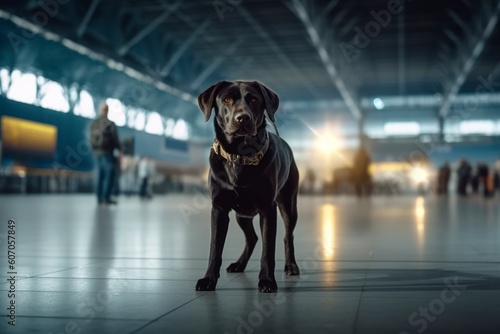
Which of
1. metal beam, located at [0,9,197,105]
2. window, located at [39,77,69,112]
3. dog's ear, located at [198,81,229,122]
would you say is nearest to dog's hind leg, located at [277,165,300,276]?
dog's ear, located at [198,81,229,122]

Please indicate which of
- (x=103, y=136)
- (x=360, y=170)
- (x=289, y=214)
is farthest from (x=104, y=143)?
(x=360, y=170)

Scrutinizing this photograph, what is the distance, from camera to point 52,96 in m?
36.5

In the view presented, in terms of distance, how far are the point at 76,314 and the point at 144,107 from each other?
152ft

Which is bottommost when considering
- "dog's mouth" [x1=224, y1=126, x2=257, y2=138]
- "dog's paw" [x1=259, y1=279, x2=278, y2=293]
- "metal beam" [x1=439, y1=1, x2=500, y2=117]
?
"dog's paw" [x1=259, y1=279, x2=278, y2=293]

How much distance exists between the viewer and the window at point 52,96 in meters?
35.0

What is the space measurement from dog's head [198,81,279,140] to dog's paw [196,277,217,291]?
2.30 ft

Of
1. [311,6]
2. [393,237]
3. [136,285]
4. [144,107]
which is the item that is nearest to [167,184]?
[144,107]

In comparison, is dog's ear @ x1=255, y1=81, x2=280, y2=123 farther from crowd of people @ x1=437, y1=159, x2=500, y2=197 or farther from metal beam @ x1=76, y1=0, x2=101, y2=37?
crowd of people @ x1=437, y1=159, x2=500, y2=197

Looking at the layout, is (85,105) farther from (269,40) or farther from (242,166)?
(242,166)

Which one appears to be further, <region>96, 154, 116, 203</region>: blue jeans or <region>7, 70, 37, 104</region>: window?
<region>7, 70, 37, 104</region>: window

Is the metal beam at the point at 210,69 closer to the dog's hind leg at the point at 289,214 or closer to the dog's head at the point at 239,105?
the dog's hind leg at the point at 289,214

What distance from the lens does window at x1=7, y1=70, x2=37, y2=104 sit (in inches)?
1262

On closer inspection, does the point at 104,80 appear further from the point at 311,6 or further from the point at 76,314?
the point at 76,314

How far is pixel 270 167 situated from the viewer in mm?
3102
